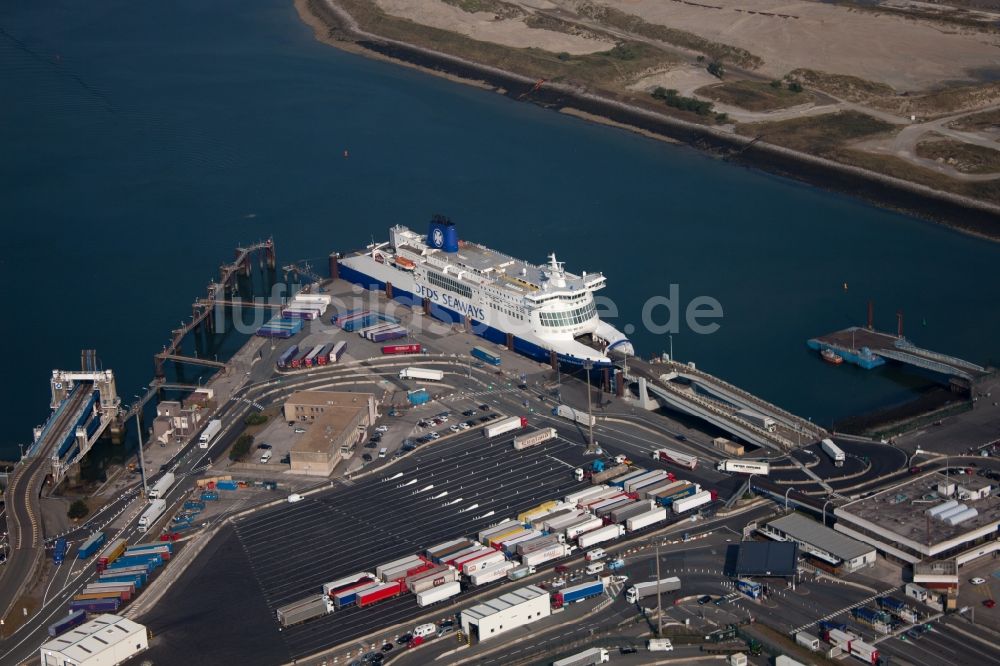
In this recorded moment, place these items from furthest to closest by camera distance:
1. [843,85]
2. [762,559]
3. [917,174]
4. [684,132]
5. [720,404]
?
[843,85], [684,132], [917,174], [720,404], [762,559]

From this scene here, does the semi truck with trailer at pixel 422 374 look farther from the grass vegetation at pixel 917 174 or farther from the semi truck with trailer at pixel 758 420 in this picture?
the grass vegetation at pixel 917 174

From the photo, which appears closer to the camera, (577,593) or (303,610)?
(303,610)

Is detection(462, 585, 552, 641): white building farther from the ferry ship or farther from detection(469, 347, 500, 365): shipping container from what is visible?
detection(469, 347, 500, 365): shipping container

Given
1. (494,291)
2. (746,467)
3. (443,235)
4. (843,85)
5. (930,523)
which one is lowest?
(746,467)

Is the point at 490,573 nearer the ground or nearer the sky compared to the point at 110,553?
nearer the sky

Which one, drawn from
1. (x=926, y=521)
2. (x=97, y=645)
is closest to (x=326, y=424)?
(x=97, y=645)

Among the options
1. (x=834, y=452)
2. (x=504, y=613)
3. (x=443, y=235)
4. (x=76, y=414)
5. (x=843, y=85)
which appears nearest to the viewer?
(x=504, y=613)

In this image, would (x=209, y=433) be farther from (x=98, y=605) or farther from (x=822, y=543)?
(x=822, y=543)

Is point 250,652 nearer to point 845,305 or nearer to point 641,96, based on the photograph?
point 845,305
